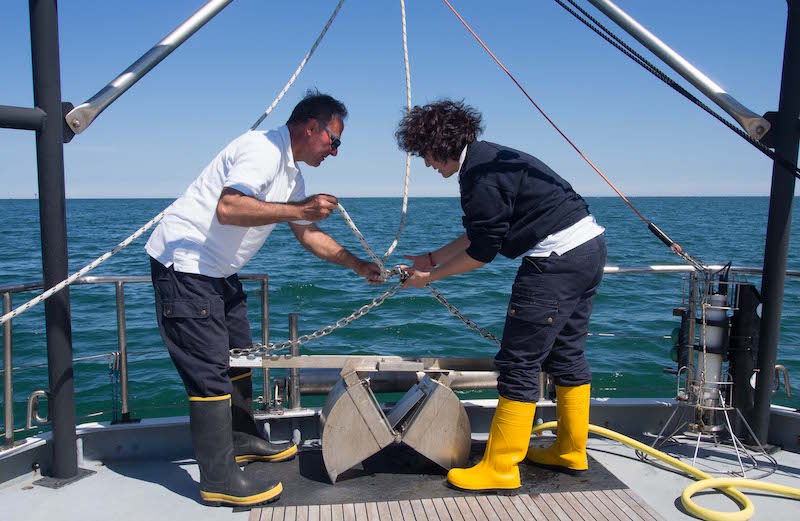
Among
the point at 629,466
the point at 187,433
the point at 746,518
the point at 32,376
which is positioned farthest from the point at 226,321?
the point at 32,376

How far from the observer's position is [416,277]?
3209mm

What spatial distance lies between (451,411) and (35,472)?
2.01m

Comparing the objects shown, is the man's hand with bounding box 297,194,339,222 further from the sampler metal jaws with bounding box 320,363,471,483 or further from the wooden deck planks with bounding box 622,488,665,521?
the wooden deck planks with bounding box 622,488,665,521

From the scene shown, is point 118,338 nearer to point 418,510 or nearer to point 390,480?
point 390,480

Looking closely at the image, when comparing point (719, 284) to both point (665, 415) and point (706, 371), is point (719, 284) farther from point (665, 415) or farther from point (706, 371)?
point (665, 415)

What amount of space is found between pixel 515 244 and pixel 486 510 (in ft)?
3.73

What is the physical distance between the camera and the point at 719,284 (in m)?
3.58

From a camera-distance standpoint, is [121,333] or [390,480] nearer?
[390,480]

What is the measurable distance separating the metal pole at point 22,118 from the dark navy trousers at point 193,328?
76 centimetres

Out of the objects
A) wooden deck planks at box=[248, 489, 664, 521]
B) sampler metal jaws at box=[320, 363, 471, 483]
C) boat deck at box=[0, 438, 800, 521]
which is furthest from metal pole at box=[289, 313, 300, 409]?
wooden deck planks at box=[248, 489, 664, 521]

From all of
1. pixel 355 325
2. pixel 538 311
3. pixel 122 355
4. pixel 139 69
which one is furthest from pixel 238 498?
pixel 355 325

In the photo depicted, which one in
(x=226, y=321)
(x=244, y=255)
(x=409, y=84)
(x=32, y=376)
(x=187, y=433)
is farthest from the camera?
(x=32, y=376)

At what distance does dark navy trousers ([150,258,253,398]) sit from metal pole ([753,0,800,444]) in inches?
106

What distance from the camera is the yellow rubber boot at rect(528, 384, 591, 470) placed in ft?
10.3
